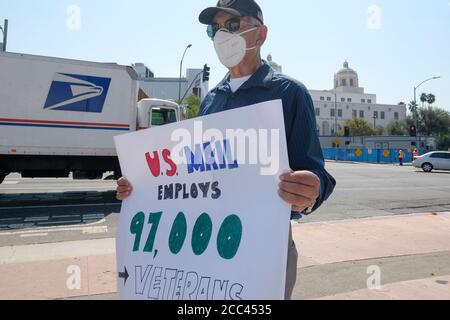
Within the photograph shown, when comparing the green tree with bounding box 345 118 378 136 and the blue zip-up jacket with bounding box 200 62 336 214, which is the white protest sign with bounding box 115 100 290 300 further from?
the green tree with bounding box 345 118 378 136

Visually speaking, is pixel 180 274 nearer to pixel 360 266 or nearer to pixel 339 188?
pixel 360 266

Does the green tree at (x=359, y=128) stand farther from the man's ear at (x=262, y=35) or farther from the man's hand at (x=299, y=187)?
the man's hand at (x=299, y=187)

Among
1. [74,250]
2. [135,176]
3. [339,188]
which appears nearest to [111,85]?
[74,250]

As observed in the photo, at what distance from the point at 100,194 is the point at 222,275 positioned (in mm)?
11655

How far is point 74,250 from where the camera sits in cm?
620

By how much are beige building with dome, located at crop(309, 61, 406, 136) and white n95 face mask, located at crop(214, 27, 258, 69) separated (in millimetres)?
93840

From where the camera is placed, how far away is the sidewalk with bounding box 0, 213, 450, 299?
4.31m

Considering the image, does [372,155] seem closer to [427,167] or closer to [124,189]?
[427,167]

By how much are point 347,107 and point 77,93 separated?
102 metres

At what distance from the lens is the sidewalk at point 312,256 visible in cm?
431

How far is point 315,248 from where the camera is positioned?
6.30 m

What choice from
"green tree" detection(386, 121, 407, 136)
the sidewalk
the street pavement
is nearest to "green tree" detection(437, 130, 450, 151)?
"green tree" detection(386, 121, 407, 136)

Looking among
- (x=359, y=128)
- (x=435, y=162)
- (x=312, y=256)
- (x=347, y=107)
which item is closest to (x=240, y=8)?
(x=312, y=256)

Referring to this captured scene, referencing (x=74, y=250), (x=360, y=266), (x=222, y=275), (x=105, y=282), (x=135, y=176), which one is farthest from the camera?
(x=74, y=250)
